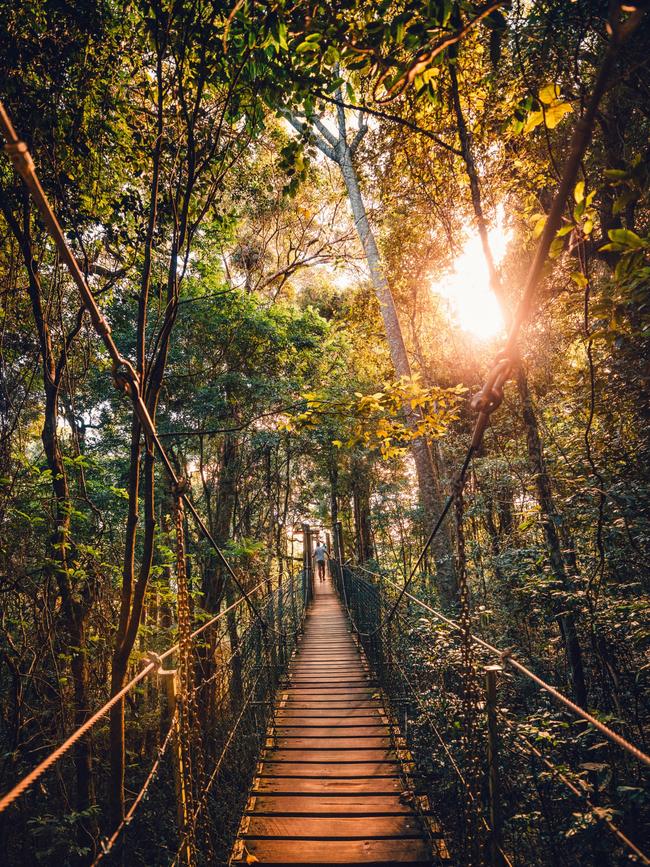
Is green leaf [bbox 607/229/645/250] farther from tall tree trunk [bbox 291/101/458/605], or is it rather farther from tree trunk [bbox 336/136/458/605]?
tree trunk [bbox 336/136/458/605]

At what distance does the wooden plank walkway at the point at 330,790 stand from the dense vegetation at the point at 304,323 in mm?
274

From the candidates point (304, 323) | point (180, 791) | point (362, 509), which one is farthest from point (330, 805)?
point (362, 509)

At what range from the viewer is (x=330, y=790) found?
2145 mm

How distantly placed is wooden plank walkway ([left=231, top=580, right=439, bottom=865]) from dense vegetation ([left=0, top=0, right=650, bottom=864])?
0.90 feet

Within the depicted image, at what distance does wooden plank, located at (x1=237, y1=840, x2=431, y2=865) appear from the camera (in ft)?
5.49

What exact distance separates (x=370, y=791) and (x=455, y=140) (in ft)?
11.9

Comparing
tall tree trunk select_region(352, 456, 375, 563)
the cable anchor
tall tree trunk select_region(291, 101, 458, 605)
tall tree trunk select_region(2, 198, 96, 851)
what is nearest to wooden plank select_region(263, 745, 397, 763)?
tall tree trunk select_region(2, 198, 96, 851)

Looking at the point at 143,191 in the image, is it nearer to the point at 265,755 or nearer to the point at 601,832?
the point at 265,755

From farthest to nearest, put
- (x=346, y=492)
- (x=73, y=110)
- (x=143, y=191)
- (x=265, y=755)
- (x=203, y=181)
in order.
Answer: (x=346, y=492) < (x=143, y=191) < (x=265, y=755) < (x=203, y=181) < (x=73, y=110)

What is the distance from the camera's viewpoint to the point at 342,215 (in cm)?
692

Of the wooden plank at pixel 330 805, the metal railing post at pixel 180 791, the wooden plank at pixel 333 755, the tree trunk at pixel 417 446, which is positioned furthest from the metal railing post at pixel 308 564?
the metal railing post at pixel 180 791

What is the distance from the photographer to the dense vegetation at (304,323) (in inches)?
57.5

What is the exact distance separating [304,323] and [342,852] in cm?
551

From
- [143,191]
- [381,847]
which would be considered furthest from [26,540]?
[381,847]
